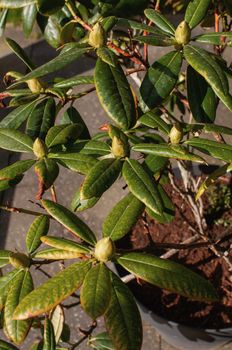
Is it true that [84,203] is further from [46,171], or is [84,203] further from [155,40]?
[155,40]

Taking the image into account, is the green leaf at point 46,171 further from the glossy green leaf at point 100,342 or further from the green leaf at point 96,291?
the glossy green leaf at point 100,342

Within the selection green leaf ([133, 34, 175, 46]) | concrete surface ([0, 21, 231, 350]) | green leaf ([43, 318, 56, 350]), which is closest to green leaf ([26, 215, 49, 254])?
green leaf ([43, 318, 56, 350])

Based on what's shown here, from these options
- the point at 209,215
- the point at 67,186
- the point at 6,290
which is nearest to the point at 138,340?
the point at 6,290

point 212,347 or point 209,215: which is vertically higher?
point 209,215

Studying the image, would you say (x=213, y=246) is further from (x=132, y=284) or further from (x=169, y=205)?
(x=132, y=284)

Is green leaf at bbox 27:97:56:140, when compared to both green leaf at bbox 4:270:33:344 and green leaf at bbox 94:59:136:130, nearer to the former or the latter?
green leaf at bbox 94:59:136:130

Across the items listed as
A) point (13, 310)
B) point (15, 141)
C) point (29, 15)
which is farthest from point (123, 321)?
point (29, 15)
